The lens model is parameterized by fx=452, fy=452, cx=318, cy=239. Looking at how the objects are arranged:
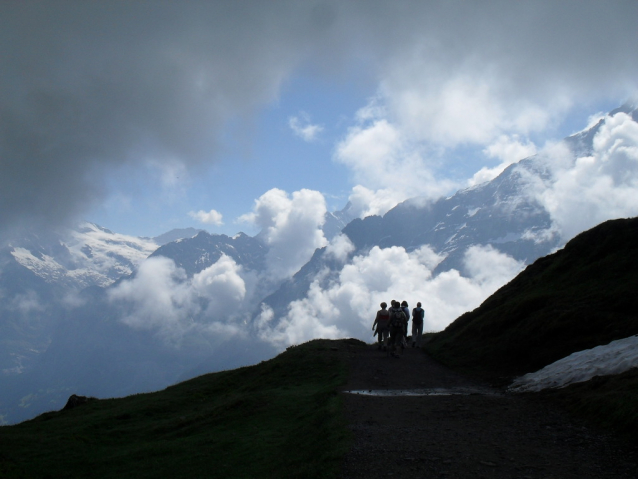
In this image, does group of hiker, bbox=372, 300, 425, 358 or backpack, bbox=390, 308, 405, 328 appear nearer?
backpack, bbox=390, 308, 405, 328

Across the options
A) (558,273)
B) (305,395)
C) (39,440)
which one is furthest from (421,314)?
(39,440)

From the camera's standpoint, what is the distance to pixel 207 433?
19.6 metres

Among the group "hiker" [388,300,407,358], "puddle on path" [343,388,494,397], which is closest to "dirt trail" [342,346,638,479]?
"puddle on path" [343,388,494,397]

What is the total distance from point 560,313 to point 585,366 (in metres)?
7.54

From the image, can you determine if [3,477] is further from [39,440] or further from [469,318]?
[469,318]

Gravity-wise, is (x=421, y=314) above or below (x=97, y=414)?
above

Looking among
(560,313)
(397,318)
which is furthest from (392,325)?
(560,313)

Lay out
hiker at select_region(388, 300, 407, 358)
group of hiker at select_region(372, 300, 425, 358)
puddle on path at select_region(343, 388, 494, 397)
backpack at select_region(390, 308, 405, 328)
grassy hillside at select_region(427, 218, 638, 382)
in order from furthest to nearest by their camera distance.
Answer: group of hiker at select_region(372, 300, 425, 358) < hiker at select_region(388, 300, 407, 358) < backpack at select_region(390, 308, 405, 328) < grassy hillside at select_region(427, 218, 638, 382) < puddle on path at select_region(343, 388, 494, 397)

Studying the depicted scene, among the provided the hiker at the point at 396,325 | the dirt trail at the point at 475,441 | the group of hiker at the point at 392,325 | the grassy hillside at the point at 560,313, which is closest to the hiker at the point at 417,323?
the grassy hillside at the point at 560,313

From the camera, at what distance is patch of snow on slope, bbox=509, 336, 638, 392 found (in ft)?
55.7

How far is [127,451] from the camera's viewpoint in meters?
19.7

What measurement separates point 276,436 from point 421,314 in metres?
19.9

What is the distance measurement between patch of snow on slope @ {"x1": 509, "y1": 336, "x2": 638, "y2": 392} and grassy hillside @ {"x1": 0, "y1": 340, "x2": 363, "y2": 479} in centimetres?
866

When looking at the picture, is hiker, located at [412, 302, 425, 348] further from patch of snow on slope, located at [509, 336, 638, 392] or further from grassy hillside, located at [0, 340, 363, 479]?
patch of snow on slope, located at [509, 336, 638, 392]
